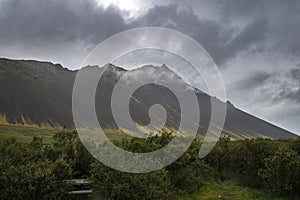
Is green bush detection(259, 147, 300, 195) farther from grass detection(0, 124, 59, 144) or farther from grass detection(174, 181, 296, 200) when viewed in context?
grass detection(0, 124, 59, 144)

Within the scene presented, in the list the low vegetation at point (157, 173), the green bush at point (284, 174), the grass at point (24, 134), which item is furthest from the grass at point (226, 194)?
the grass at point (24, 134)

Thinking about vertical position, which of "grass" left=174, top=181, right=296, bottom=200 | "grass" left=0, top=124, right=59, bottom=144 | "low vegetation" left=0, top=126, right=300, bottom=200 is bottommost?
"grass" left=174, top=181, right=296, bottom=200

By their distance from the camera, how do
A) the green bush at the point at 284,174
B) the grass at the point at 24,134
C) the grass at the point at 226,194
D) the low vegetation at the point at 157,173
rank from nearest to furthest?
1. the low vegetation at the point at 157,173
2. the grass at the point at 226,194
3. the green bush at the point at 284,174
4. the grass at the point at 24,134

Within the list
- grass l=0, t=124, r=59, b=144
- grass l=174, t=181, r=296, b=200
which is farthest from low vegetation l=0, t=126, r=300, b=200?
grass l=0, t=124, r=59, b=144

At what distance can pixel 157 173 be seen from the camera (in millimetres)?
26812

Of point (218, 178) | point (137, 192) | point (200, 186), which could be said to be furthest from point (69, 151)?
point (218, 178)

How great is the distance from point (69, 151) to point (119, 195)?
11960mm

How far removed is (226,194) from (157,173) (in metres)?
13.8

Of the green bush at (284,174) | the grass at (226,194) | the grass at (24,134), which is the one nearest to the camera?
the grass at (226,194)

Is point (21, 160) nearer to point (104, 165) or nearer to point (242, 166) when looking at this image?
point (104, 165)

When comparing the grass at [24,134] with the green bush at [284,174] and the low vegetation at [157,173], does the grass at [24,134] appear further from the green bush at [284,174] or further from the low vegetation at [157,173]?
the green bush at [284,174]

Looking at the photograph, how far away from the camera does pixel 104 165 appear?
2612 centimetres

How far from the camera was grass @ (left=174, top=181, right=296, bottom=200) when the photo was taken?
35.7 metres

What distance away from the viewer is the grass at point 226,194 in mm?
35688
